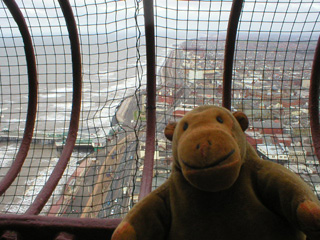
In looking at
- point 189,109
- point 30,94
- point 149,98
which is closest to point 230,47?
point 189,109

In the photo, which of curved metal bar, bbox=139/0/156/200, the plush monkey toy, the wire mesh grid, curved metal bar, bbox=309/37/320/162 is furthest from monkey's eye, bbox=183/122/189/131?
curved metal bar, bbox=309/37/320/162

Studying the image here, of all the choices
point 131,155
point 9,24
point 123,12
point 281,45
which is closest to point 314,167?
point 281,45

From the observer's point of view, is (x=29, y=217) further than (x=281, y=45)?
No

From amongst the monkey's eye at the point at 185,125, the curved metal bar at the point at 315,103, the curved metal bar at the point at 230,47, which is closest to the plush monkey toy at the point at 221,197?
the monkey's eye at the point at 185,125

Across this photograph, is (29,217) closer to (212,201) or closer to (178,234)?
(178,234)

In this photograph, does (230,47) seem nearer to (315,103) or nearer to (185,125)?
(315,103)
